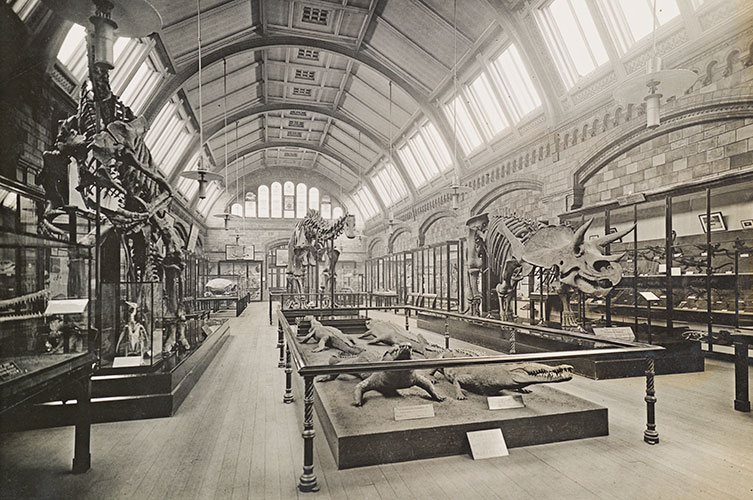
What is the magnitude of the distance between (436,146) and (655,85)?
13.5 metres

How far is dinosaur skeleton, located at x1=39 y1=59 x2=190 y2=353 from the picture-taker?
429cm

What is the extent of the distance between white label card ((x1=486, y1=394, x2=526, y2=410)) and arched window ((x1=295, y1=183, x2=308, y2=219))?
2709 cm

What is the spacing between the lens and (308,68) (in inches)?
701

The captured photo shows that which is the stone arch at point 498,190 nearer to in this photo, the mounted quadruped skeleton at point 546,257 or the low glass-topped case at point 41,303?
the mounted quadruped skeleton at point 546,257

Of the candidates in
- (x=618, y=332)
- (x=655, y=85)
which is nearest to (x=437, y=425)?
(x=618, y=332)

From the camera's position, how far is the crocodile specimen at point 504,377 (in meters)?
3.54

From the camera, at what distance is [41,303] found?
381 centimetres

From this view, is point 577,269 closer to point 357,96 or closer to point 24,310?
point 24,310

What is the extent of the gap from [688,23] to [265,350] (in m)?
9.13

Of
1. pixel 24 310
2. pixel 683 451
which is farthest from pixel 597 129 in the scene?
pixel 24 310

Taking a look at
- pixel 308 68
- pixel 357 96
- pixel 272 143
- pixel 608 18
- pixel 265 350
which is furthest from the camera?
pixel 272 143

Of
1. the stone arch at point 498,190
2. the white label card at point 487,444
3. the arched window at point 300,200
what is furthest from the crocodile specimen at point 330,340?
the arched window at point 300,200

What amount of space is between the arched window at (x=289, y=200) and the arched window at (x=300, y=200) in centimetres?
27

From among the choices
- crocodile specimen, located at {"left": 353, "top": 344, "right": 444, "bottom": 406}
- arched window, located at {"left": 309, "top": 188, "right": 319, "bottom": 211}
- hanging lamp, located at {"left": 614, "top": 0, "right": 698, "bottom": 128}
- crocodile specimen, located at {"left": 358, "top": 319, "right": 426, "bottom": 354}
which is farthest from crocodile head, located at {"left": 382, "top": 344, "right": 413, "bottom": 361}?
arched window, located at {"left": 309, "top": 188, "right": 319, "bottom": 211}
